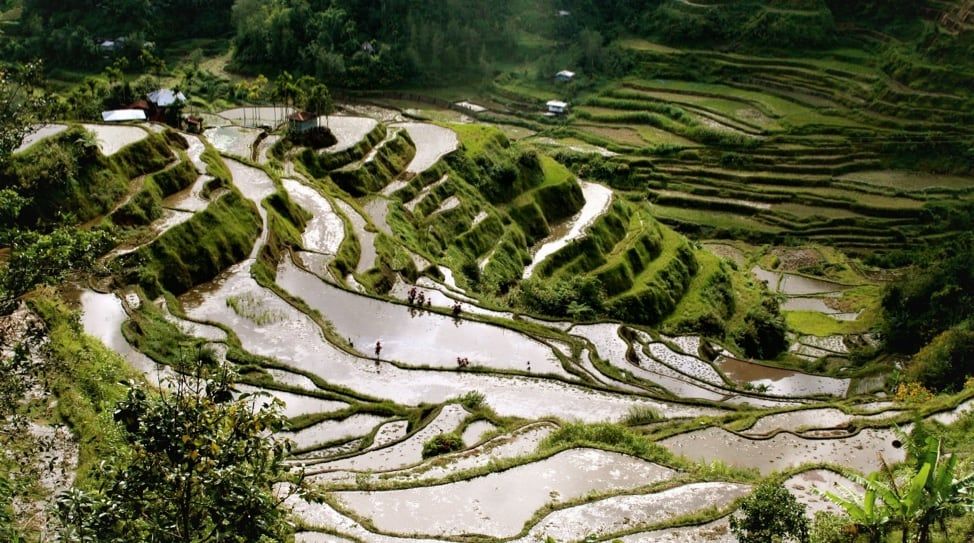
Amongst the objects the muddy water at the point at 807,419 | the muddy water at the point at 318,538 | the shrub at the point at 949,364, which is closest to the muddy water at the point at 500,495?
the muddy water at the point at 318,538

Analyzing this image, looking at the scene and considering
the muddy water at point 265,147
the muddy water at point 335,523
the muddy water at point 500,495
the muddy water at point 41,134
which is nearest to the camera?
the muddy water at point 335,523

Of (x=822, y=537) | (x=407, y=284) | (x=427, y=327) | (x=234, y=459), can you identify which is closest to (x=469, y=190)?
(x=407, y=284)

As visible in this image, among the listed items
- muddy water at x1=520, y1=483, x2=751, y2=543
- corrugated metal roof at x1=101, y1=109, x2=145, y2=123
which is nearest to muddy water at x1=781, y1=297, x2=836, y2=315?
→ muddy water at x1=520, y1=483, x2=751, y2=543

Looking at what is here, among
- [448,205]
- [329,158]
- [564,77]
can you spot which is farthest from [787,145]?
[329,158]

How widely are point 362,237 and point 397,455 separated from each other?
15.6 metres

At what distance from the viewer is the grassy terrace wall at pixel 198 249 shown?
2625 centimetres

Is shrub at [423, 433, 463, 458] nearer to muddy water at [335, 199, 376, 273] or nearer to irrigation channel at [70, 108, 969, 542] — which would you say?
irrigation channel at [70, 108, 969, 542]

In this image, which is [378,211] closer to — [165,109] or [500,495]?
[165,109]

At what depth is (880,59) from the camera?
65.3 m

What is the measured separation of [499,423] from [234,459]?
1336 centimetres

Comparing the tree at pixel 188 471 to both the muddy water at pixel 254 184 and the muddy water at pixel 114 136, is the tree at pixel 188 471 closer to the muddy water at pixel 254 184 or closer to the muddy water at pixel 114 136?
the muddy water at pixel 254 184

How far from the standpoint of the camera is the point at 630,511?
55.7ft

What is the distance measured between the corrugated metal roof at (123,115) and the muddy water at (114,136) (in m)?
5.51

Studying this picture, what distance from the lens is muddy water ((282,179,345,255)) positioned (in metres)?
33.2
